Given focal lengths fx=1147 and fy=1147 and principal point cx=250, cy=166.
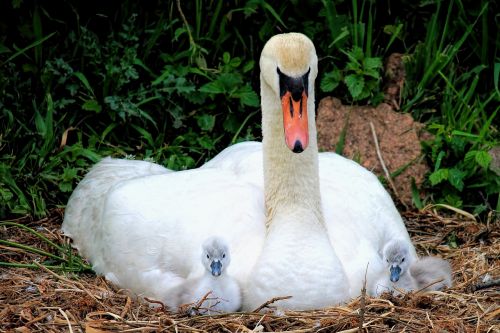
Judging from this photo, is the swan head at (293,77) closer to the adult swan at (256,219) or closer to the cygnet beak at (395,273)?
the adult swan at (256,219)

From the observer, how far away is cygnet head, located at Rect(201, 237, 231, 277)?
6.07m

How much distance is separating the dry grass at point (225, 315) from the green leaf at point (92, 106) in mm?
1782

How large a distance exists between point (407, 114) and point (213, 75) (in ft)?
5.02

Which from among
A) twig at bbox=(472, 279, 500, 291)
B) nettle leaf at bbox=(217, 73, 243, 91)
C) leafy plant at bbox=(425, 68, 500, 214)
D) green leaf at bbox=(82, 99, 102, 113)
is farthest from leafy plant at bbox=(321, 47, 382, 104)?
twig at bbox=(472, 279, 500, 291)

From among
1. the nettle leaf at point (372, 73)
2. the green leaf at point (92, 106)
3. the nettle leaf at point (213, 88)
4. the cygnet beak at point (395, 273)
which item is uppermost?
the nettle leaf at point (372, 73)

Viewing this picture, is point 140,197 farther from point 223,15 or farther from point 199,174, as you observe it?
point 223,15

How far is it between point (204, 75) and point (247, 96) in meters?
0.39

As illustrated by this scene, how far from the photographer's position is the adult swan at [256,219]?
6.07 metres

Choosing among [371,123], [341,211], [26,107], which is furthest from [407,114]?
[26,107]

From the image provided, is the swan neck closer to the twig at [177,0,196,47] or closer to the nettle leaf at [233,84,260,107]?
the nettle leaf at [233,84,260,107]

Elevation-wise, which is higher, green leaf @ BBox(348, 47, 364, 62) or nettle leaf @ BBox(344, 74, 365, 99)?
green leaf @ BBox(348, 47, 364, 62)

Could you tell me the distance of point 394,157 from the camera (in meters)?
8.61

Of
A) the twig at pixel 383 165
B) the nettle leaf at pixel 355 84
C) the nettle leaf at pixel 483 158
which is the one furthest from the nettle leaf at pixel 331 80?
the nettle leaf at pixel 483 158

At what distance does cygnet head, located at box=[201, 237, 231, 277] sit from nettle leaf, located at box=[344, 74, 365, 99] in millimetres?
2760
